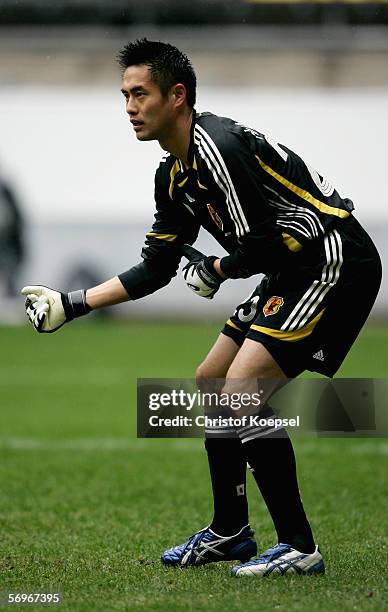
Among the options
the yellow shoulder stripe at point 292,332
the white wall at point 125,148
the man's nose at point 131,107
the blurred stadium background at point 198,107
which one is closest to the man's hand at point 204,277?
the yellow shoulder stripe at point 292,332

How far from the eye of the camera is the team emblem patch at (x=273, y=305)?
440 cm

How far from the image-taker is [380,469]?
766cm

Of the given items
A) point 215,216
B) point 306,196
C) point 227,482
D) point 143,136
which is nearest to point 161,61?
point 143,136

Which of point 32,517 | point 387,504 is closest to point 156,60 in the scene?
point 32,517

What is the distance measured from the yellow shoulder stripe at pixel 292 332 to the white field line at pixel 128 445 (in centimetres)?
432

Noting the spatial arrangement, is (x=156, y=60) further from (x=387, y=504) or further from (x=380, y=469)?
(x=380, y=469)

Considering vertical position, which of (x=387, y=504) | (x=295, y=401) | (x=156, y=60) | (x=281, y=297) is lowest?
(x=387, y=504)

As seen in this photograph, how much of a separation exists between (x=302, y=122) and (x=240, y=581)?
1857cm

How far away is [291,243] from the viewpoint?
14.3 ft

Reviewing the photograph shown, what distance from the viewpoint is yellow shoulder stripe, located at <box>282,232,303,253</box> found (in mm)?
4332

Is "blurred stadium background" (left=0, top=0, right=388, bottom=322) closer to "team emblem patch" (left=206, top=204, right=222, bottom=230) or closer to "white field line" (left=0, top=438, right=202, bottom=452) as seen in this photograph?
"white field line" (left=0, top=438, right=202, bottom=452)

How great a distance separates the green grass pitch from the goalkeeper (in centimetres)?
41

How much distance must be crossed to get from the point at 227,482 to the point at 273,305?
862 mm

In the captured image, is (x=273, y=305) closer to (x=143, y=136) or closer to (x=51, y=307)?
(x=143, y=136)
